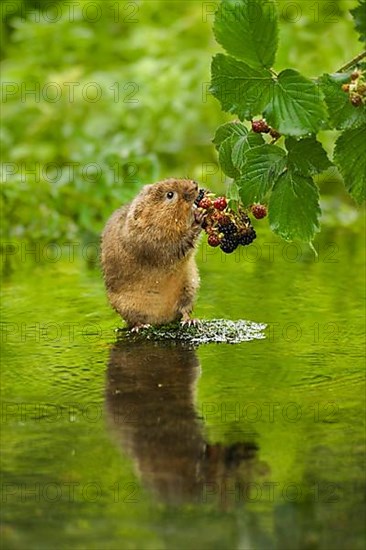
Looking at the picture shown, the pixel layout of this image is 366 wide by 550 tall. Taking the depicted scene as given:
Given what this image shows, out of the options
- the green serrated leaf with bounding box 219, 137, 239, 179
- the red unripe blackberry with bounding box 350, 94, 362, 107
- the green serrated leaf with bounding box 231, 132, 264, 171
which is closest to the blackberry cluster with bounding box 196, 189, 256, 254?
the green serrated leaf with bounding box 219, 137, 239, 179

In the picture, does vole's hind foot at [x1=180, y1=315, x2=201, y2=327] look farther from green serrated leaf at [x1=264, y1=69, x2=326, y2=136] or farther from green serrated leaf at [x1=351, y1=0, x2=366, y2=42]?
green serrated leaf at [x1=351, y1=0, x2=366, y2=42]

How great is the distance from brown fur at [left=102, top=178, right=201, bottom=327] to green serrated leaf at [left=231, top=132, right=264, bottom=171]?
1.53m

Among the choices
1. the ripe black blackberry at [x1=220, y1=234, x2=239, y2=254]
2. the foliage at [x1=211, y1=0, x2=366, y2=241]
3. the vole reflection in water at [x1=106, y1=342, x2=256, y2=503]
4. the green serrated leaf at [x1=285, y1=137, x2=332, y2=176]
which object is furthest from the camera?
the ripe black blackberry at [x1=220, y1=234, x2=239, y2=254]

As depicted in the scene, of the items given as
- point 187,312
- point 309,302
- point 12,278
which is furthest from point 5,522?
point 12,278

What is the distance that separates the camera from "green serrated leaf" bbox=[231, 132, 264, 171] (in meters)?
3.67

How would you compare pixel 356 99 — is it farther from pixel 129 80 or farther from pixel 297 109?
pixel 129 80

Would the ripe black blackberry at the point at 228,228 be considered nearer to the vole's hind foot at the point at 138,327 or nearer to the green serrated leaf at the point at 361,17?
the green serrated leaf at the point at 361,17

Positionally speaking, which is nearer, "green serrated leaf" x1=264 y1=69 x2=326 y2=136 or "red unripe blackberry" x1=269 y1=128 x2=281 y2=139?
"green serrated leaf" x1=264 y1=69 x2=326 y2=136

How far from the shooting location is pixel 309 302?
5574 millimetres

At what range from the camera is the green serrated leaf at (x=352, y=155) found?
348 cm

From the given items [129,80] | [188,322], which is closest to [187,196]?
[188,322]

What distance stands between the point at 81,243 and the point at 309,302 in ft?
8.20

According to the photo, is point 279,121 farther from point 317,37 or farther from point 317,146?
point 317,37

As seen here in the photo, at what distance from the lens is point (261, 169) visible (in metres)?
3.59
